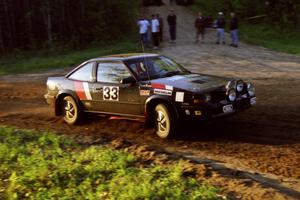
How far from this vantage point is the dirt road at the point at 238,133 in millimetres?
6461

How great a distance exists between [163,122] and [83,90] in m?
2.26

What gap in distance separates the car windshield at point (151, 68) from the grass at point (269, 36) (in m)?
13.6

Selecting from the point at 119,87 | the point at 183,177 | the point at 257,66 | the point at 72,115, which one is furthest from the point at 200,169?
the point at 257,66

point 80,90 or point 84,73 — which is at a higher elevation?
point 84,73

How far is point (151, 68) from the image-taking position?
9.57 m

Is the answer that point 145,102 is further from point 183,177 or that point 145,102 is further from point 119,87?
point 183,177

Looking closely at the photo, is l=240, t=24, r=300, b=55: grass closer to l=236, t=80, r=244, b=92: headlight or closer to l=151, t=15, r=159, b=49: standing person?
l=151, t=15, r=159, b=49: standing person

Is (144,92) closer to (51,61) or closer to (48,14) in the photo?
(51,61)

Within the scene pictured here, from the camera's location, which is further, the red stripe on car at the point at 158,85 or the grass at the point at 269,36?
the grass at the point at 269,36

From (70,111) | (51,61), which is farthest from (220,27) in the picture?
(70,111)

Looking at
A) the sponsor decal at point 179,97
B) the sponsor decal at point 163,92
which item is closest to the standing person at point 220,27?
the sponsor decal at point 163,92

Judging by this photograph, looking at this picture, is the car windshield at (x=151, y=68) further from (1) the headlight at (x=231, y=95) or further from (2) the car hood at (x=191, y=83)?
(1) the headlight at (x=231, y=95)

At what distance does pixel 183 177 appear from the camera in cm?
641

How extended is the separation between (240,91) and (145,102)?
5.90 ft
